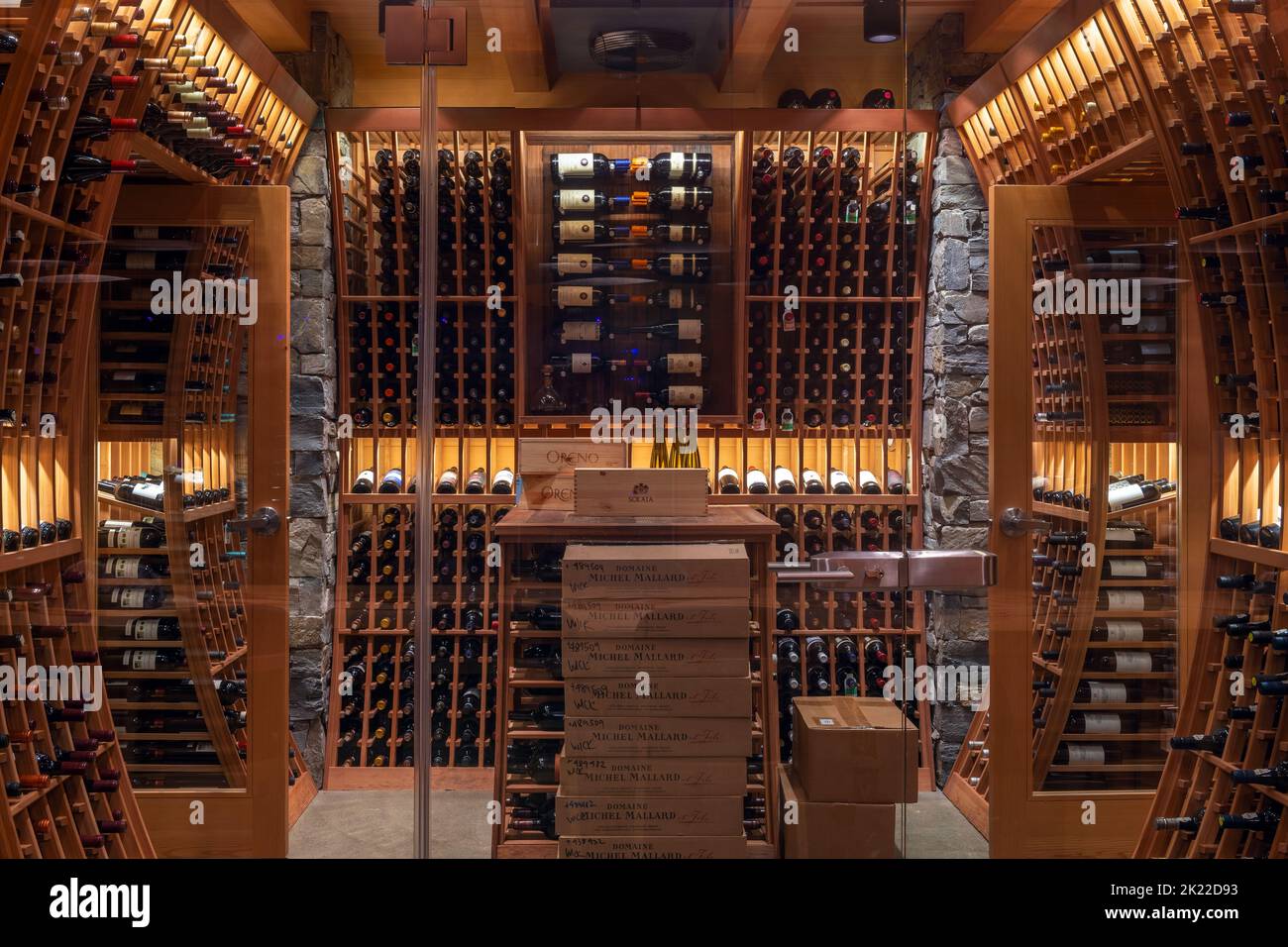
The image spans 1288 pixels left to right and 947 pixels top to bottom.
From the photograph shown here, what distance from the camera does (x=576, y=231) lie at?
2.53 meters

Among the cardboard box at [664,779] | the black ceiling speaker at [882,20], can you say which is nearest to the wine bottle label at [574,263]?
the black ceiling speaker at [882,20]

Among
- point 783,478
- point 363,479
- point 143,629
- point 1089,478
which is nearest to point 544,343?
point 363,479

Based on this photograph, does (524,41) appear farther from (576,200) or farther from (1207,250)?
(1207,250)

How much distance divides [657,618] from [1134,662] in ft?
4.46

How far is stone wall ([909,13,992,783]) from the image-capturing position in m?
2.53

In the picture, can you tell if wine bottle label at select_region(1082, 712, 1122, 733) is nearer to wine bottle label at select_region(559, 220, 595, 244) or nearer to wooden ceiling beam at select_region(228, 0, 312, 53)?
wine bottle label at select_region(559, 220, 595, 244)

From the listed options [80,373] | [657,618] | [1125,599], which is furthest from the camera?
[1125,599]

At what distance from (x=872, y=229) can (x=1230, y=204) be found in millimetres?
935

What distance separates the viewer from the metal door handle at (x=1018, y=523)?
2594 mm

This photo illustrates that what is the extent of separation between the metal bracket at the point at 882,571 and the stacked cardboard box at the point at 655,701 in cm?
18

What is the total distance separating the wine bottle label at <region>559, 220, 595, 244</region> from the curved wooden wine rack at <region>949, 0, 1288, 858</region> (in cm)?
107

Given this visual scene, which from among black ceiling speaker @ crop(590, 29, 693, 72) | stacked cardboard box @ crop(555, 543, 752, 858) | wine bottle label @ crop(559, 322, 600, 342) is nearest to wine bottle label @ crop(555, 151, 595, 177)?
black ceiling speaker @ crop(590, 29, 693, 72)

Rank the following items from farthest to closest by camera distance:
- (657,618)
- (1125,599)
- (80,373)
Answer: (1125,599) < (657,618) < (80,373)

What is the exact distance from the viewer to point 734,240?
8.27 feet
